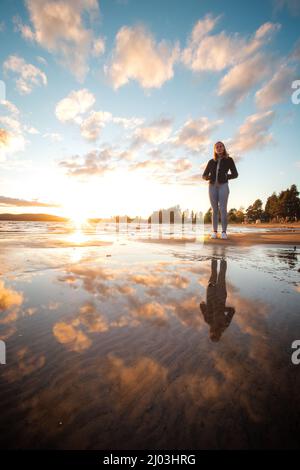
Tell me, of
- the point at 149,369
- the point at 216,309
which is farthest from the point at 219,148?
the point at 149,369

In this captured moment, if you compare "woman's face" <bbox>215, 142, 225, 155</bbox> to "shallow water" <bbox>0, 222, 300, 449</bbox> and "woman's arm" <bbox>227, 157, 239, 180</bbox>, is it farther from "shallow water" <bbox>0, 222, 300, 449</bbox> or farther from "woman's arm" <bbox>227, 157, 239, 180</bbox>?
"shallow water" <bbox>0, 222, 300, 449</bbox>

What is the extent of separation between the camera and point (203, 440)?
0.86 meters

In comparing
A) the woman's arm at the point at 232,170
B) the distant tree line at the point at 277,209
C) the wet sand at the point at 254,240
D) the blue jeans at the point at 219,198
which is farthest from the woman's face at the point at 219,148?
the distant tree line at the point at 277,209

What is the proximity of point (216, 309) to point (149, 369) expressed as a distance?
3.52ft

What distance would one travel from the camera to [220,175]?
7754 millimetres

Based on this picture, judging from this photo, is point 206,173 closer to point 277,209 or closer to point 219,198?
point 219,198

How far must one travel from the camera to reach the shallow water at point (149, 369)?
88 cm

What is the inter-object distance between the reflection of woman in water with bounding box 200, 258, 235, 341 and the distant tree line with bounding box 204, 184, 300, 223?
2951 inches

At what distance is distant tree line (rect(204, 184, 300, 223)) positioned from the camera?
2544 inches

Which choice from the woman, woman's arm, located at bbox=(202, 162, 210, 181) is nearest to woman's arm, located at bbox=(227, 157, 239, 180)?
the woman

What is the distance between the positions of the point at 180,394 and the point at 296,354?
0.91 m
